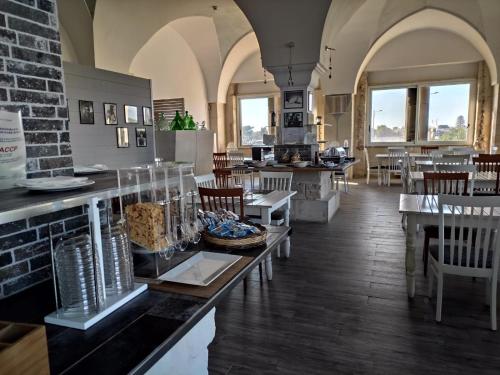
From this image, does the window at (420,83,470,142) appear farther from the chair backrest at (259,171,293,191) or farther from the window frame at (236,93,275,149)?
the chair backrest at (259,171,293,191)

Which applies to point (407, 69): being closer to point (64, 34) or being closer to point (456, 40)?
point (456, 40)

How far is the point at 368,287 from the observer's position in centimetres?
309

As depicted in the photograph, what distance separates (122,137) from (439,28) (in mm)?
8426

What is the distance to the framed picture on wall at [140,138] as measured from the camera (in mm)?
5531

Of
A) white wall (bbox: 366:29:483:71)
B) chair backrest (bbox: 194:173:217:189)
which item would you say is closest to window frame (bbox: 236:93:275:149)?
white wall (bbox: 366:29:483:71)

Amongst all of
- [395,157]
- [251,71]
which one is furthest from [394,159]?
[251,71]

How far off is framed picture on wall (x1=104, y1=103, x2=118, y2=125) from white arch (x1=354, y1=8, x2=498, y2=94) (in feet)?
21.7

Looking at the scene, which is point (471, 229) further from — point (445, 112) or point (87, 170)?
point (445, 112)

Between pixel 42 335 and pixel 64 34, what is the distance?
6.84 meters

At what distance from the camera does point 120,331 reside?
944 mm

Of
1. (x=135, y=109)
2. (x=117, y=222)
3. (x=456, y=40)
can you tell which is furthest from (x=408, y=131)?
(x=117, y=222)

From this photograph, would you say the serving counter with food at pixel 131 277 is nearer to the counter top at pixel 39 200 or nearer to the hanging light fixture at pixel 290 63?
the counter top at pixel 39 200

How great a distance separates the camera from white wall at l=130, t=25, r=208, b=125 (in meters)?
8.87

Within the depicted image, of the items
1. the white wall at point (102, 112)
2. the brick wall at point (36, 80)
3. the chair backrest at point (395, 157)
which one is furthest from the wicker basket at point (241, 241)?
the chair backrest at point (395, 157)
